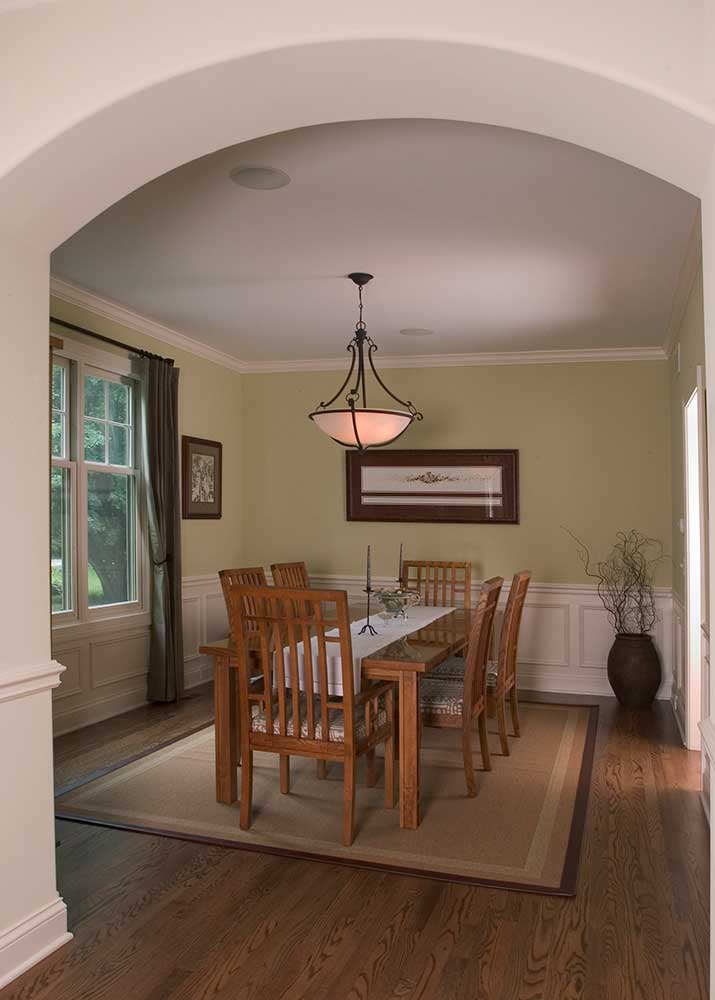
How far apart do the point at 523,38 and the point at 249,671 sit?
2.53 m

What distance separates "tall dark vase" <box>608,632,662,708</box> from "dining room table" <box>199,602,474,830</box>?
187 centimetres

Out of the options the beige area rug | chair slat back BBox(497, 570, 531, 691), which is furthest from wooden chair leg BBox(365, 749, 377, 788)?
chair slat back BBox(497, 570, 531, 691)

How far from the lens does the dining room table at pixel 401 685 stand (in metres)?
3.47

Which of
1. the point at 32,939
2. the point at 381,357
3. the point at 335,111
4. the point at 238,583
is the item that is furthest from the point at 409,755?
the point at 381,357

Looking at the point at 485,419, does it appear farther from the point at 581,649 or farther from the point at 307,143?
the point at 307,143

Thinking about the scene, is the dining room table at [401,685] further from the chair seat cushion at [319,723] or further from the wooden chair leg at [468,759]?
the wooden chair leg at [468,759]

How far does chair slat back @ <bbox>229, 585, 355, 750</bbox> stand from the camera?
3.17 metres

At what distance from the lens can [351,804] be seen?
3.29 m

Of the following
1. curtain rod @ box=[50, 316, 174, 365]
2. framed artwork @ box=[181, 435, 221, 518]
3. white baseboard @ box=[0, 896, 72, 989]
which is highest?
curtain rod @ box=[50, 316, 174, 365]

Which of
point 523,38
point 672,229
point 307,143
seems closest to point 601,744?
point 672,229

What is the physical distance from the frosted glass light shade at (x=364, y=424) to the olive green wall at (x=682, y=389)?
1578mm

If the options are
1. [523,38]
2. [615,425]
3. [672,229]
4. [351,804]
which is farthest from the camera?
[615,425]

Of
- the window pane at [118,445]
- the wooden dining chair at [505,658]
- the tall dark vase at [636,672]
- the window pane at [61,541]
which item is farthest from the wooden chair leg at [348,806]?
the tall dark vase at [636,672]

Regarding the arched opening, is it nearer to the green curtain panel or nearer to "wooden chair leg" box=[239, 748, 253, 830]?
"wooden chair leg" box=[239, 748, 253, 830]
